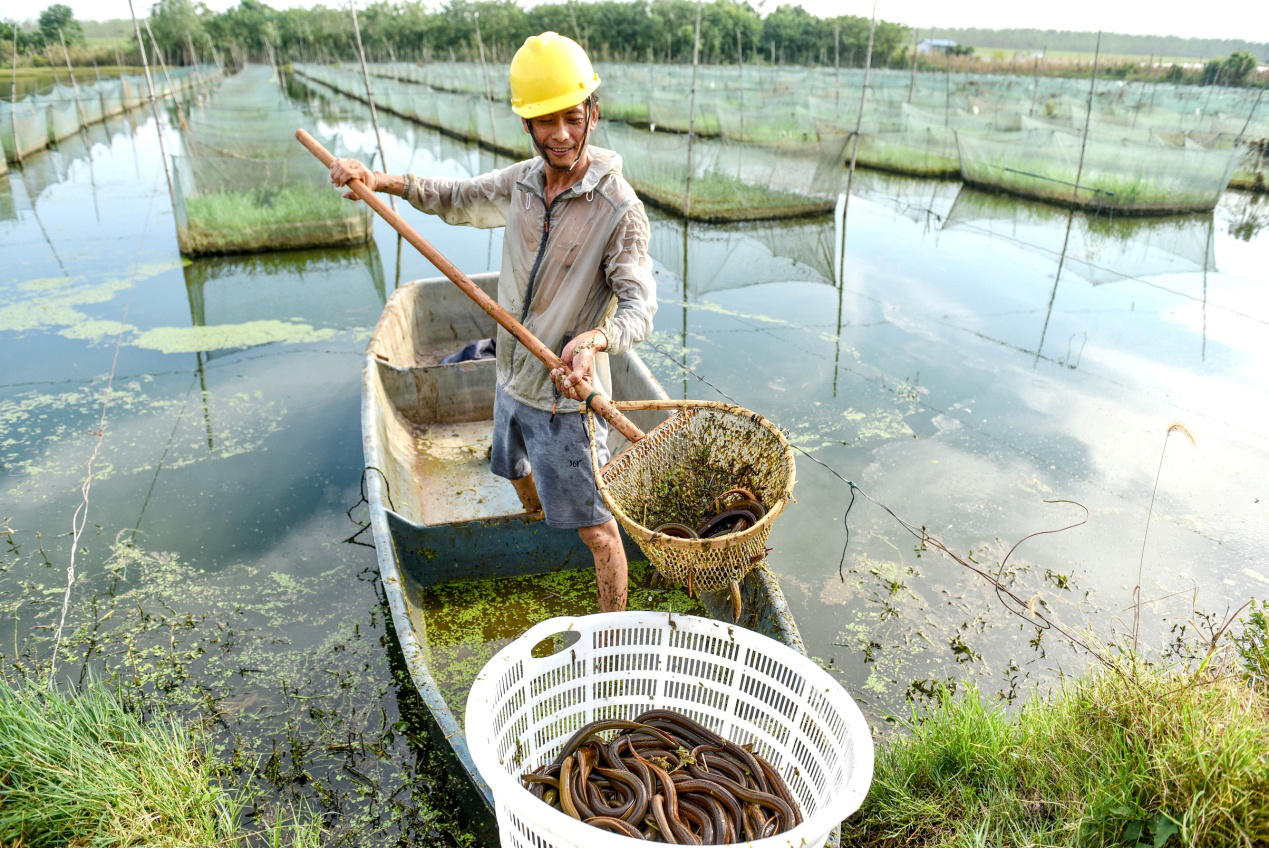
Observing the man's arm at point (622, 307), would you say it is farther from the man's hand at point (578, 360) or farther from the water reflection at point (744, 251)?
the water reflection at point (744, 251)

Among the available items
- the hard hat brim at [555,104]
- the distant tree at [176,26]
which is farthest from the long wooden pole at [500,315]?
the distant tree at [176,26]

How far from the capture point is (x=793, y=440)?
4.84 metres

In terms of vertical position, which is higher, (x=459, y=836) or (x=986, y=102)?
(x=986, y=102)

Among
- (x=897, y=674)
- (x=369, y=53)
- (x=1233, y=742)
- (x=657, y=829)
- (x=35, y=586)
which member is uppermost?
(x=369, y=53)

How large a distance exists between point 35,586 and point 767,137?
12.7 metres

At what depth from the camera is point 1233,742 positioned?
5.38 ft

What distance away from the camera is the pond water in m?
3.10

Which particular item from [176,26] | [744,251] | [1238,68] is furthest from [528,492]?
[176,26]

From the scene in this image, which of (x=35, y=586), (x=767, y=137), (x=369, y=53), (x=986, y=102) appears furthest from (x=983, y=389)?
(x=369, y=53)

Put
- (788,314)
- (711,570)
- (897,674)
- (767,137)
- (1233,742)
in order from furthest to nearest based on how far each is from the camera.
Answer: (767,137) < (788,314) < (897,674) < (711,570) < (1233,742)

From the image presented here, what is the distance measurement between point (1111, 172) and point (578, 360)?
1197 cm

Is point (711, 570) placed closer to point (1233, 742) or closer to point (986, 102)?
point (1233, 742)

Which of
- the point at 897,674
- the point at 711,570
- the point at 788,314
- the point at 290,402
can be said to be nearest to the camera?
the point at 711,570

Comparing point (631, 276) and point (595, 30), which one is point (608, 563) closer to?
point (631, 276)
